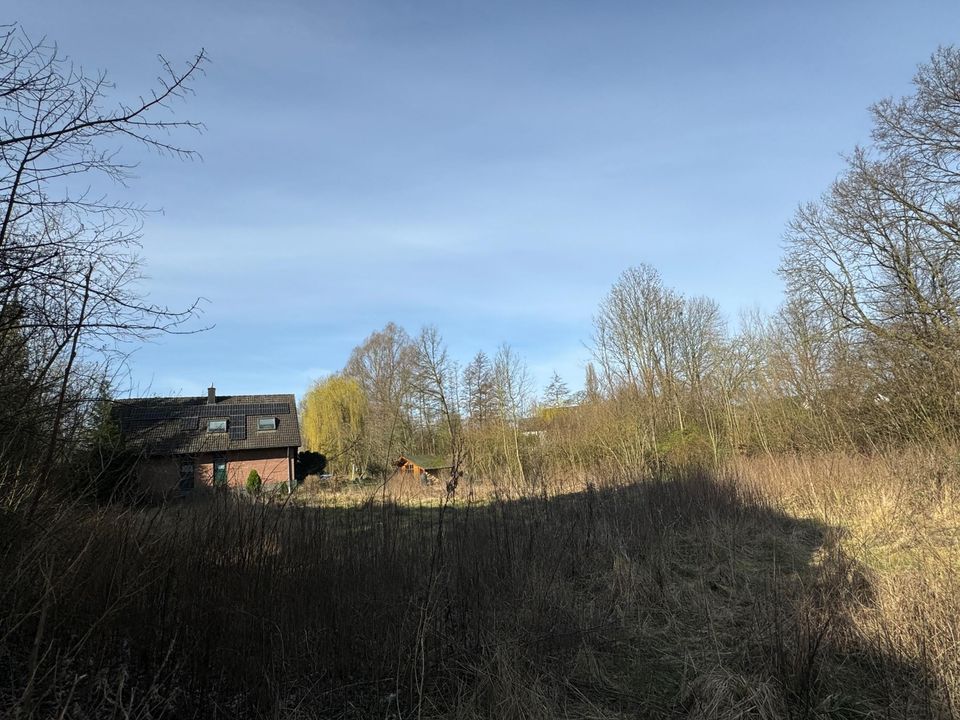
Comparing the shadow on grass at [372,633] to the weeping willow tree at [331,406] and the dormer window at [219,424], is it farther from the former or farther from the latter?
the weeping willow tree at [331,406]

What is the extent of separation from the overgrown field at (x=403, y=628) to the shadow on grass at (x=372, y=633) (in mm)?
13

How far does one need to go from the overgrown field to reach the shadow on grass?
0.04 feet

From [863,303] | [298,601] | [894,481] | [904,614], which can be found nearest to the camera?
[298,601]

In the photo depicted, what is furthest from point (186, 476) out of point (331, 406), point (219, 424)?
point (331, 406)

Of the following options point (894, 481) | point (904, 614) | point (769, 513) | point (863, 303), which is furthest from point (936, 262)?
point (904, 614)

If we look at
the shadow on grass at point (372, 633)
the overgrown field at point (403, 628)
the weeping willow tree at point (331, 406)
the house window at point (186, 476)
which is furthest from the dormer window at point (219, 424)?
the shadow on grass at point (372, 633)

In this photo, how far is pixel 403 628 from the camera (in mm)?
3402

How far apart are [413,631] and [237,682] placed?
1.01 m

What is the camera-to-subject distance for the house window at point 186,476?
3893 millimetres

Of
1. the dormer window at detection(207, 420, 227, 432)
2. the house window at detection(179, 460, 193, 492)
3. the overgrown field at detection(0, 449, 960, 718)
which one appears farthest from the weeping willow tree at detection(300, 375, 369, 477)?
the overgrown field at detection(0, 449, 960, 718)

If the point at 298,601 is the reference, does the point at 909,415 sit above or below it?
above

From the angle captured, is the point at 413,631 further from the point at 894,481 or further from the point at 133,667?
the point at 894,481

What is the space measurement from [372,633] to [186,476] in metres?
1.70

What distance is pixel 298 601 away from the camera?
335cm
